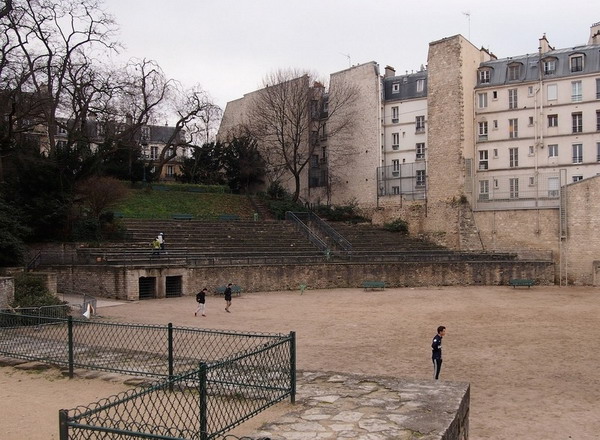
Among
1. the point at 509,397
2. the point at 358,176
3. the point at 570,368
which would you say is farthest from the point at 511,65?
the point at 509,397

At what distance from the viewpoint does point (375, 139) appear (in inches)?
1789

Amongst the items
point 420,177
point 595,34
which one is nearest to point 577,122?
point 595,34

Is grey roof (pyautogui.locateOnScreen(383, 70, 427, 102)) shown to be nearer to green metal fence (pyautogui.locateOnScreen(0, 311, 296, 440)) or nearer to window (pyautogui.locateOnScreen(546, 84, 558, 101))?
window (pyautogui.locateOnScreen(546, 84, 558, 101))

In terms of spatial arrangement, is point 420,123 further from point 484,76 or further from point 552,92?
point 552,92

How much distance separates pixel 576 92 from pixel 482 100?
21.1ft

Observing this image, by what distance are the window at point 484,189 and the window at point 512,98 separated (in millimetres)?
5907

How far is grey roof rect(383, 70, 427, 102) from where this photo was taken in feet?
147

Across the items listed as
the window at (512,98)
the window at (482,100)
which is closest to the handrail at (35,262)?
the window at (482,100)

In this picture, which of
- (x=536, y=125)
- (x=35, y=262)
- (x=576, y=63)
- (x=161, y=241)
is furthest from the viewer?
(x=536, y=125)

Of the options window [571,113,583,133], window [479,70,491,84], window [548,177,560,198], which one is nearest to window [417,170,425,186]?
window [479,70,491,84]

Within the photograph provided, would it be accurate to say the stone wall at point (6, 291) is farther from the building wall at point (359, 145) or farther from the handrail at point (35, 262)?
the building wall at point (359, 145)

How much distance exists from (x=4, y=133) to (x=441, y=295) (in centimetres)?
2570

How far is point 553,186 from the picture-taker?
38.4 meters

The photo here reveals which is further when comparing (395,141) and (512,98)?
(395,141)
